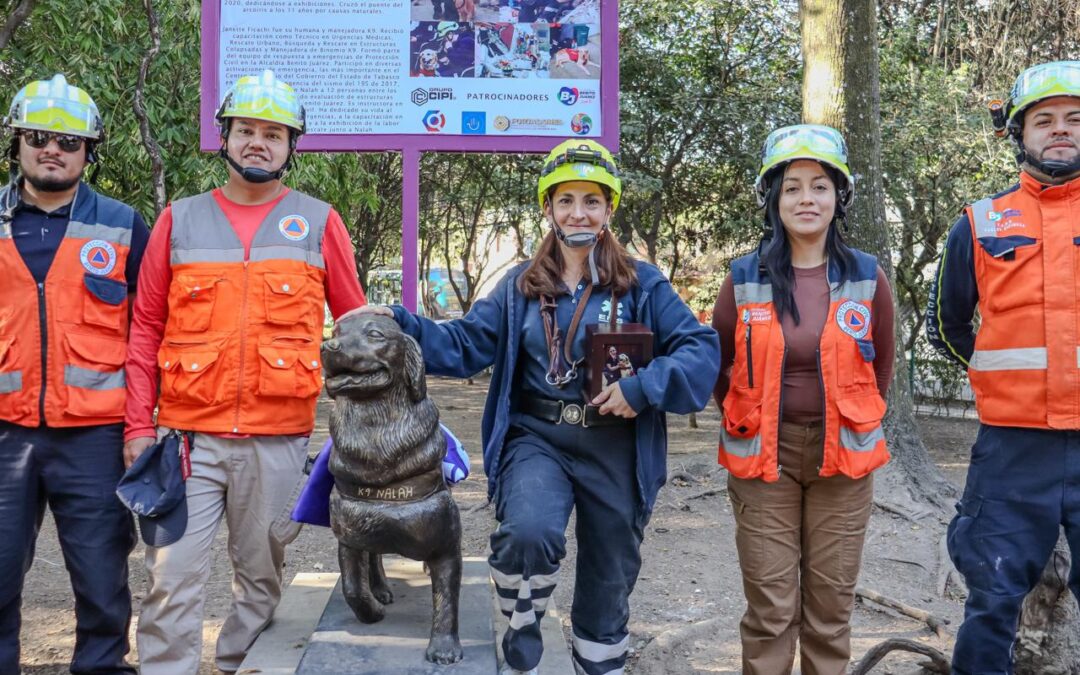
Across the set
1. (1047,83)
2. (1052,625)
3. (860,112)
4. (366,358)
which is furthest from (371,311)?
(860,112)

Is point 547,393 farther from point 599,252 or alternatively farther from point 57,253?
point 57,253

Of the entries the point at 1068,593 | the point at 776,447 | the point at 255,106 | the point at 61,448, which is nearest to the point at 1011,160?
the point at 1068,593

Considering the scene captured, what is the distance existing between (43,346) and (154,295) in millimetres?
448

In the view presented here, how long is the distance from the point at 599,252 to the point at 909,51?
10.5m

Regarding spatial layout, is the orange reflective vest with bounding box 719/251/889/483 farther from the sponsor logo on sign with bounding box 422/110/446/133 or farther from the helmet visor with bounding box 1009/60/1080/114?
the sponsor logo on sign with bounding box 422/110/446/133

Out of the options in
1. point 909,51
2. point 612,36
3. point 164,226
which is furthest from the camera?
point 909,51

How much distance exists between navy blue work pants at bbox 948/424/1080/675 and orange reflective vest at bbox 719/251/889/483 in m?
0.40

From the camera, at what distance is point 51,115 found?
3.75 metres

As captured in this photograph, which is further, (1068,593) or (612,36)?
(612,36)

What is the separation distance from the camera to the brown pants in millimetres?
3566

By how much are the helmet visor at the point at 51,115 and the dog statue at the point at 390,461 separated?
4.77 feet

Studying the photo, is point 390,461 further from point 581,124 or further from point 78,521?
point 581,124

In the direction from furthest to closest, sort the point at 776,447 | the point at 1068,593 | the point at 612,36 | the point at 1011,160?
the point at 1011,160 → the point at 612,36 → the point at 1068,593 → the point at 776,447

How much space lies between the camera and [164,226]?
382 centimetres
